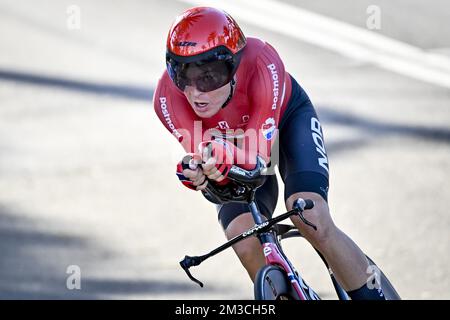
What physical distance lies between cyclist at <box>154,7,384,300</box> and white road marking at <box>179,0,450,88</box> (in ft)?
18.1

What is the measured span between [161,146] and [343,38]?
9.57 ft

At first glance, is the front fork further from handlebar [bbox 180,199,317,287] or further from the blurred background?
the blurred background

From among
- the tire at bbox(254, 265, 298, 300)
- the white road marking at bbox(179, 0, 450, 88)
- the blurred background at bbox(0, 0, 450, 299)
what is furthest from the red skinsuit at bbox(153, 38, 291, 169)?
the white road marking at bbox(179, 0, 450, 88)

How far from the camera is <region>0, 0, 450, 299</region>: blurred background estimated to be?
8.99 metres

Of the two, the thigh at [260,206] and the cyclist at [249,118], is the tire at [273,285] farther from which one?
the thigh at [260,206]

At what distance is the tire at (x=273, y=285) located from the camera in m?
5.97

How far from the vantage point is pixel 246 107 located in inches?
273

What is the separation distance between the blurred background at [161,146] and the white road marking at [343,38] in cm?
2

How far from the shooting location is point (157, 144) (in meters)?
11.3

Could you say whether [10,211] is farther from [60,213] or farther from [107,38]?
[107,38]

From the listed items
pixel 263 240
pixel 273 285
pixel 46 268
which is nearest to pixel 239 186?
pixel 263 240

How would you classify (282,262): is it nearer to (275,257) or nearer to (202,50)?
(275,257)

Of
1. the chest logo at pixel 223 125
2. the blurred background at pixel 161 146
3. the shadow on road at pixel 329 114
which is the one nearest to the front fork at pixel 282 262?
the blurred background at pixel 161 146

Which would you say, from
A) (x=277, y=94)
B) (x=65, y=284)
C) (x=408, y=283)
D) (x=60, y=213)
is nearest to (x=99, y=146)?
(x=60, y=213)
